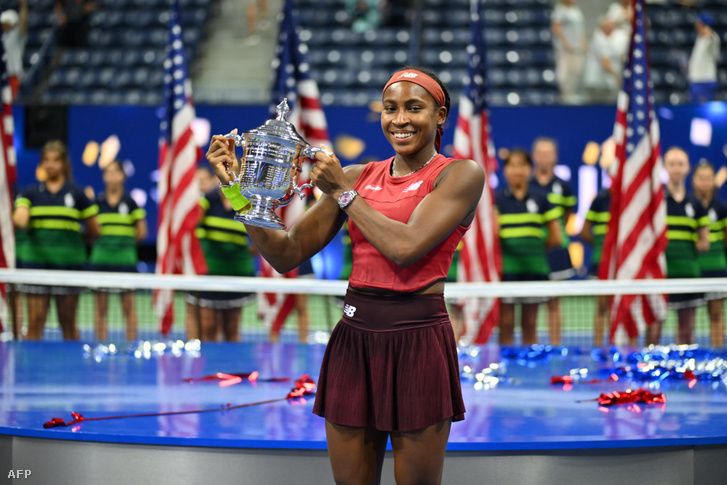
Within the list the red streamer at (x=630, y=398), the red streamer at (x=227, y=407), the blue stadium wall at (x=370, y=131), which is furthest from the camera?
the blue stadium wall at (x=370, y=131)

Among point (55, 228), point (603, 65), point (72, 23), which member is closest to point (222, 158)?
point (55, 228)

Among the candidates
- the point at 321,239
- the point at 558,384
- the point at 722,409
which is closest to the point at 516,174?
the point at 558,384

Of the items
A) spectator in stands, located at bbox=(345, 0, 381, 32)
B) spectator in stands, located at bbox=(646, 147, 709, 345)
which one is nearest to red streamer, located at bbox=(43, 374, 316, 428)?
spectator in stands, located at bbox=(646, 147, 709, 345)

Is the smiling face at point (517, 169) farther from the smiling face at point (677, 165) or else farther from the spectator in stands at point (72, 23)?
the spectator in stands at point (72, 23)

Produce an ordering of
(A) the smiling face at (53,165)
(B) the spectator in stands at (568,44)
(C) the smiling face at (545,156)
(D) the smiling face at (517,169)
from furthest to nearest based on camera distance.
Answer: (B) the spectator in stands at (568,44), (C) the smiling face at (545,156), (A) the smiling face at (53,165), (D) the smiling face at (517,169)

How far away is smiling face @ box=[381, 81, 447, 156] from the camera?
2523mm

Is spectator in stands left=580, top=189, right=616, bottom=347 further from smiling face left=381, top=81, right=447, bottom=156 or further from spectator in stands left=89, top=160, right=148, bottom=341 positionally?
smiling face left=381, top=81, right=447, bottom=156

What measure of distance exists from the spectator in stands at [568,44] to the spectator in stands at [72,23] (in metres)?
8.18

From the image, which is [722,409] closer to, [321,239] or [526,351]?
[526,351]

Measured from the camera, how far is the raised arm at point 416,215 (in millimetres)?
2391

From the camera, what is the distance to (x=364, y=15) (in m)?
14.9

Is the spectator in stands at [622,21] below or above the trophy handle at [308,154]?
above

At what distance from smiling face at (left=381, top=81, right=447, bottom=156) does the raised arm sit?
5.6 inches

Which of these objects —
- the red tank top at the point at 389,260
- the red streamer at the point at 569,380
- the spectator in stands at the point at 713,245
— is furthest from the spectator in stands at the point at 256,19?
the red tank top at the point at 389,260
